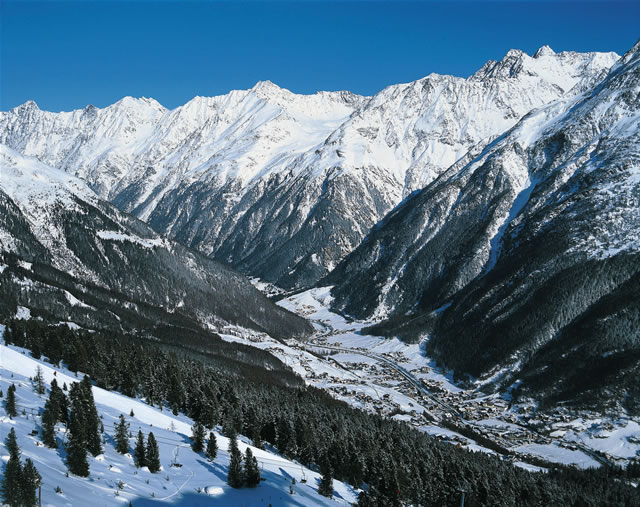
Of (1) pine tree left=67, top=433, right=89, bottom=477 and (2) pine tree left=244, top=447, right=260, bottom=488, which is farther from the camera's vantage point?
(2) pine tree left=244, top=447, right=260, bottom=488

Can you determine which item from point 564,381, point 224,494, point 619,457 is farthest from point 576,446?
point 224,494

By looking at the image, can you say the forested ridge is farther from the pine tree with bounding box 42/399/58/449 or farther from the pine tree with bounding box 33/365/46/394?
the pine tree with bounding box 42/399/58/449

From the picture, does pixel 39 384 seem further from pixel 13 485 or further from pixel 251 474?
pixel 13 485

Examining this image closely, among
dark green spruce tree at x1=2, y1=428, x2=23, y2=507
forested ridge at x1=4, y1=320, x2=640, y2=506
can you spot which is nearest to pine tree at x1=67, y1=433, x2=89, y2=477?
dark green spruce tree at x1=2, y1=428, x2=23, y2=507

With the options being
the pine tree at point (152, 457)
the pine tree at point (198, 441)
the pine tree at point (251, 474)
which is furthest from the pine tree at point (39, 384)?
the pine tree at point (251, 474)

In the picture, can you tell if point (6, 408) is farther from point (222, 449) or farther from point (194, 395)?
point (194, 395)

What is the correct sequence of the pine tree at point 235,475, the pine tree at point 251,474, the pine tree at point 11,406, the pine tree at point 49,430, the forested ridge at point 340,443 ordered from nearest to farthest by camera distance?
the pine tree at point 49,430
the pine tree at point 11,406
the pine tree at point 235,475
the pine tree at point 251,474
the forested ridge at point 340,443

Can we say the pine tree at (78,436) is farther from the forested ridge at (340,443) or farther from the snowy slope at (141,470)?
the forested ridge at (340,443)
